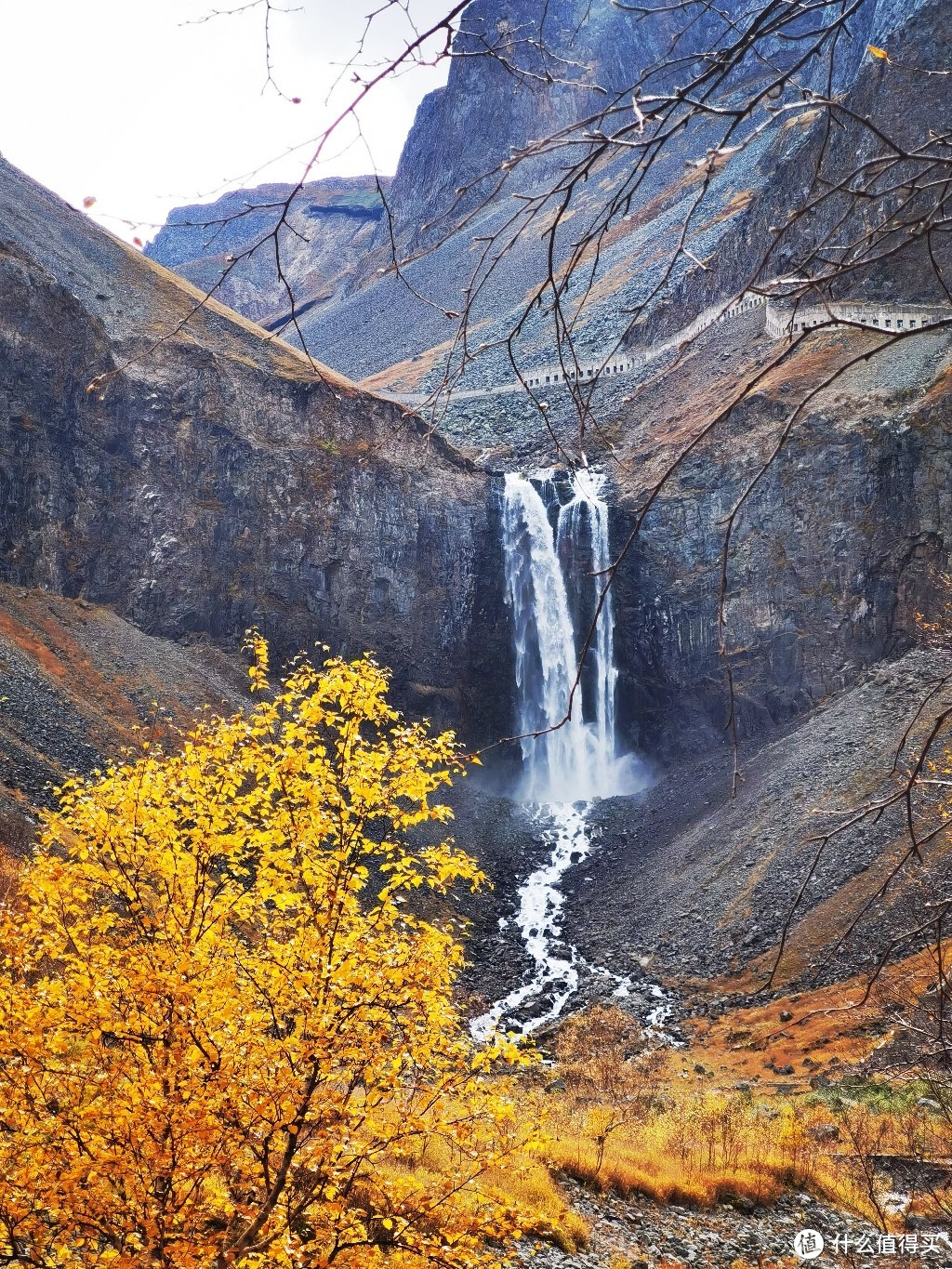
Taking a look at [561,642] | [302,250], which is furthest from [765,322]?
[302,250]

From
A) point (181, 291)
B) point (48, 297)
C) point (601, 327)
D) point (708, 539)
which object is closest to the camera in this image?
point (48, 297)

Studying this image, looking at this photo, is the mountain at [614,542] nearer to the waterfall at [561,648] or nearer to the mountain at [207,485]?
the mountain at [207,485]

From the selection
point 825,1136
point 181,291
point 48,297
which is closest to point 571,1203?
point 825,1136

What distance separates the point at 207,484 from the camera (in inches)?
1501

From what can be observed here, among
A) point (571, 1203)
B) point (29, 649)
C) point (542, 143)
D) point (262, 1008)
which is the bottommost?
point (571, 1203)

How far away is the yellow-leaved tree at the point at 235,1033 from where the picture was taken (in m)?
4.77

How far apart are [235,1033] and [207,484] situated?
3569cm

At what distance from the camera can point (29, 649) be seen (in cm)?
2905

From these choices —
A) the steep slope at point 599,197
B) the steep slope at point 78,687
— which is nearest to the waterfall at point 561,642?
the steep slope at point 599,197

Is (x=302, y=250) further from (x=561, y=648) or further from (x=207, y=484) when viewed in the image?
(x=561, y=648)

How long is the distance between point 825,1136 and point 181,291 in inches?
1753

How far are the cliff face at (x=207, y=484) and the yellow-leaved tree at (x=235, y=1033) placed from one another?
2612 centimetres

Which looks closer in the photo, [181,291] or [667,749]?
[667,749]

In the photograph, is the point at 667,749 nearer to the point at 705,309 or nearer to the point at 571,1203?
the point at 705,309
